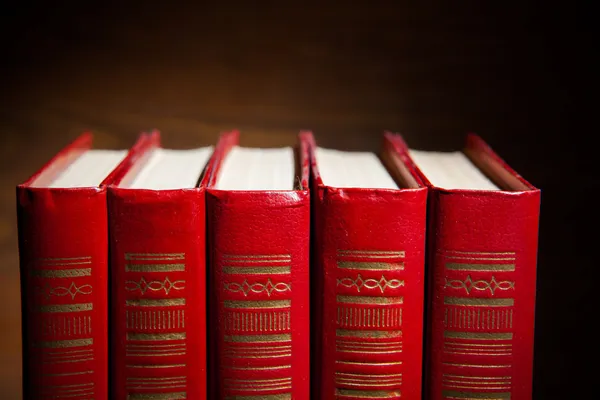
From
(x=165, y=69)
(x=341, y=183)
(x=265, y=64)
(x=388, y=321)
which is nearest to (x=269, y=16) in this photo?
(x=265, y=64)

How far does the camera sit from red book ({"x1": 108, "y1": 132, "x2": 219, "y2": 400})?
0.63 m

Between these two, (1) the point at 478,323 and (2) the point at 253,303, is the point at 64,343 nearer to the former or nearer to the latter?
(2) the point at 253,303

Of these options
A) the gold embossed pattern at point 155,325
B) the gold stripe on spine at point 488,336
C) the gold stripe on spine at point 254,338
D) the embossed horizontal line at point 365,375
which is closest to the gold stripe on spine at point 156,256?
the gold embossed pattern at point 155,325

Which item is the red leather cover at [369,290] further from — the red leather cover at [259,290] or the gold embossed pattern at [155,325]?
the gold embossed pattern at [155,325]

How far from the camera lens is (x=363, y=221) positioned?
2.06 ft

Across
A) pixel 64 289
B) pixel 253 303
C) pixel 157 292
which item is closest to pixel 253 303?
pixel 253 303

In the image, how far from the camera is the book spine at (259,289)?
63 centimetres

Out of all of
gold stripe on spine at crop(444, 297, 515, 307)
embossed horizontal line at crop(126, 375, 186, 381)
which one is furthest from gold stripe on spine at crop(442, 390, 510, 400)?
embossed horizontal line at crop(126, 375, 186, 381)

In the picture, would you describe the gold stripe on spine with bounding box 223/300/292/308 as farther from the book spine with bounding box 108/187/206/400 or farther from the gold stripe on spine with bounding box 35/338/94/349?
the gold stripe on spine with bounding box 35/338/94/349

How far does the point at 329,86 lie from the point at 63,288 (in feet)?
1.71

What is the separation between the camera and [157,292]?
2.07 ft

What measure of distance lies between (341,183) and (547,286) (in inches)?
17.4

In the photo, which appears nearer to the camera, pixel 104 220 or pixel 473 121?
pixel 104 220

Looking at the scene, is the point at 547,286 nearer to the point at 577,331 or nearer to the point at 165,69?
the point at 577,331
